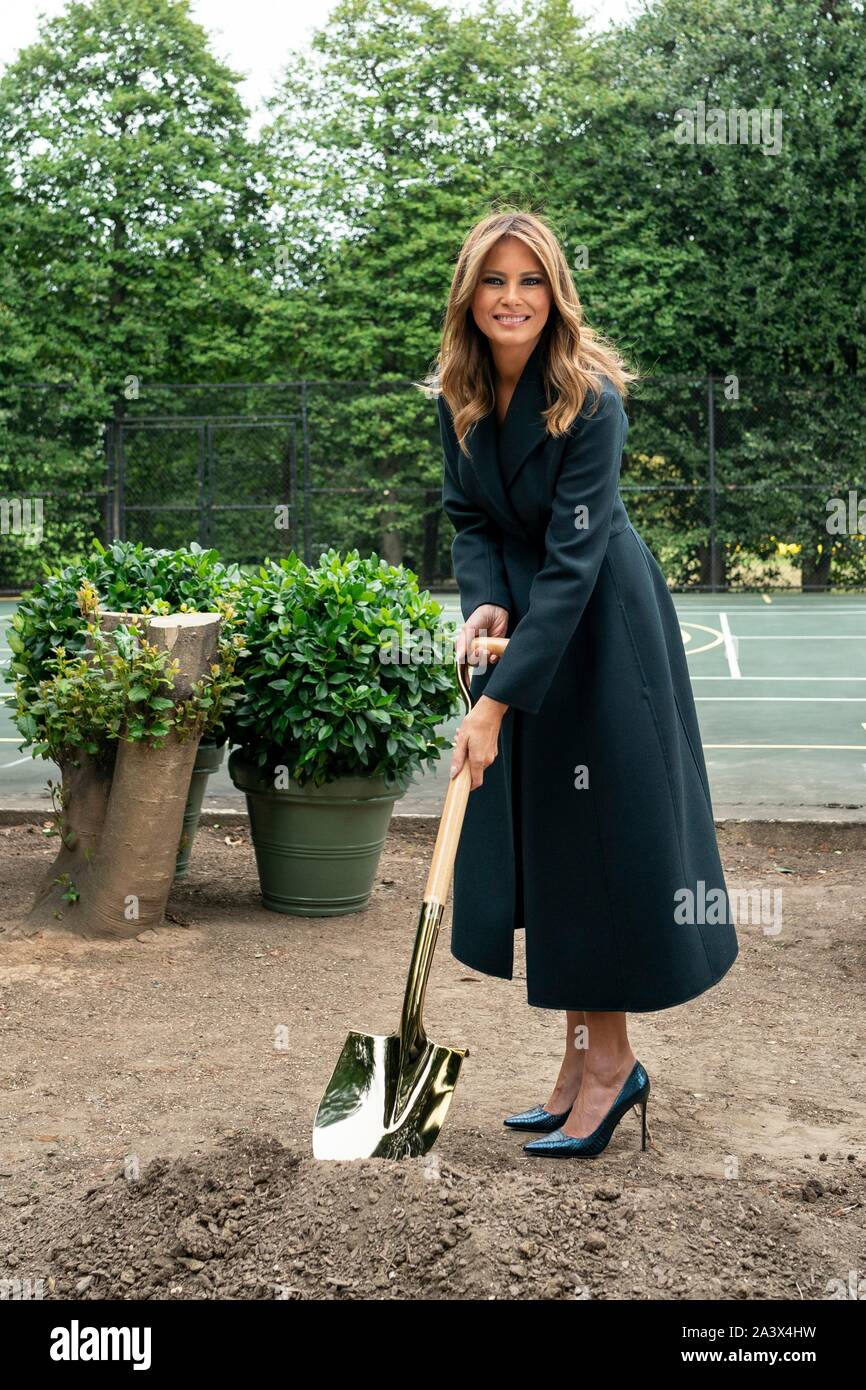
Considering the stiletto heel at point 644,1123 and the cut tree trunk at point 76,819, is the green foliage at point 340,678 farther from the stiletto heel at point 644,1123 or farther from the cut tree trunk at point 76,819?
the stiletto heel at point 644,1123

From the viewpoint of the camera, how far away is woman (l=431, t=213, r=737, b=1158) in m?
3.17

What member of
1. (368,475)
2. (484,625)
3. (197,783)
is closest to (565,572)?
(484,625)

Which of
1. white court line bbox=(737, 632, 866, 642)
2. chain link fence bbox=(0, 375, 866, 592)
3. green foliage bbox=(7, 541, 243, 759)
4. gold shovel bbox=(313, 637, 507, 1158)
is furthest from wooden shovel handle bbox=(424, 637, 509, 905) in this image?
chain link fence bbox=(0, 375, 866, 592)

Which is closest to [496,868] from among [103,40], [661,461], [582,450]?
[582,450]

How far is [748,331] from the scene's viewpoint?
26.2 metres

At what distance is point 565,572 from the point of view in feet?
10.3

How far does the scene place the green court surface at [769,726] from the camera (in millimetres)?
8258

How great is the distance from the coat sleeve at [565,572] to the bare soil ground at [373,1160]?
3.42 ft

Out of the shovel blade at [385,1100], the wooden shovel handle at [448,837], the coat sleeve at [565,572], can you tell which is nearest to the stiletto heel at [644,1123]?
the shovel blade at [385,1100]

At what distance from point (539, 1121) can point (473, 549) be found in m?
1.44

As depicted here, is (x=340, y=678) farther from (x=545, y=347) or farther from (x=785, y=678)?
(x=785, y=678)

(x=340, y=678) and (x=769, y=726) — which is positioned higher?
(x=340, y=678)

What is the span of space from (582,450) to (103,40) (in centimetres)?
3145

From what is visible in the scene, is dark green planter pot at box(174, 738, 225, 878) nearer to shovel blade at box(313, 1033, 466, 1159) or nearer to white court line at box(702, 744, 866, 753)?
shovel blade at box(313, 1033, 466, 1159)
